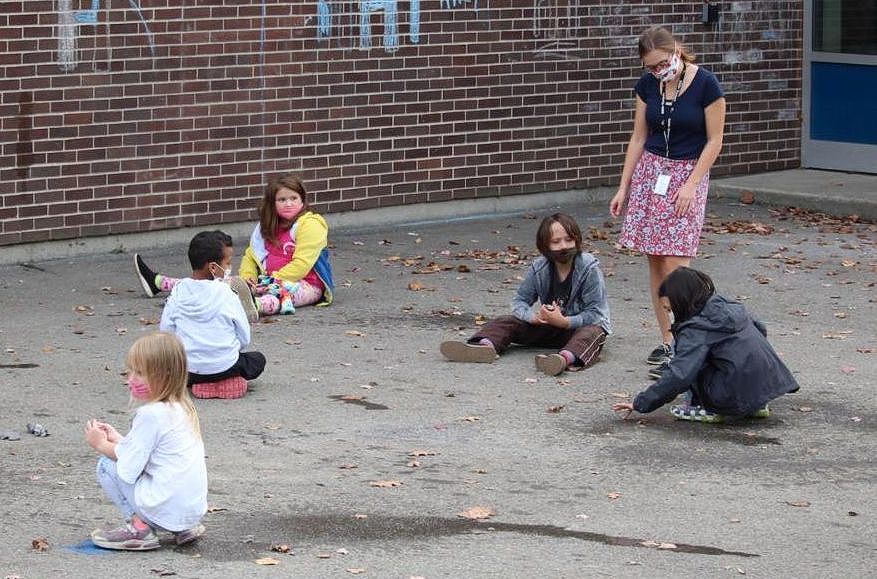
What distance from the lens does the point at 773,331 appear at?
33.0 feet

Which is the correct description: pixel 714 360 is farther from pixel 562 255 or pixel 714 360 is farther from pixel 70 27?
pixel 70 27

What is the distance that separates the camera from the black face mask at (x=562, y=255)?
30.0ft

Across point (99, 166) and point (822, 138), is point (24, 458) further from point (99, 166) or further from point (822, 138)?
point (822, 138)

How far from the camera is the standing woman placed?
8945mm

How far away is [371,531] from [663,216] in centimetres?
→ 347

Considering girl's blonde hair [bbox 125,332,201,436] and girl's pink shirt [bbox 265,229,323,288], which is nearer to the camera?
girl's blonde hair [bbox 125,332,201,436]

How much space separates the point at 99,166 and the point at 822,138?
7516mm

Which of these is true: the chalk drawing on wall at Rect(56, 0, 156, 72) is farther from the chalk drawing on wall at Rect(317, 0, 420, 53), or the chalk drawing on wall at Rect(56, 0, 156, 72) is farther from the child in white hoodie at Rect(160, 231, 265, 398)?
the child in white hoodie at Rect(160, 231, 265, 398)

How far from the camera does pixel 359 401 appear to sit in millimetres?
8312

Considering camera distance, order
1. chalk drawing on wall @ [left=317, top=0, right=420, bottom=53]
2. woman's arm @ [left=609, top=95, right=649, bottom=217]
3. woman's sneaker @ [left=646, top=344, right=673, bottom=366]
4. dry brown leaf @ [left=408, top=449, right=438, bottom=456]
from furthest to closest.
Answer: chalk drawing on wall @ [left=317, top=0, right=420, bottom=53]
woman's arm @ [left=609, top=95, right=649, bottom=217]
woman's sneaker @ [left=646, top=344, right=673, bottom=366]
dry brown leaf @ [left=408, top=449, right=438, bottom=456]

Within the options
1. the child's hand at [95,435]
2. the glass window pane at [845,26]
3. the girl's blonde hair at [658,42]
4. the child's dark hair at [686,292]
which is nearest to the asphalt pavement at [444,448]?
the child's hand at [95,435]

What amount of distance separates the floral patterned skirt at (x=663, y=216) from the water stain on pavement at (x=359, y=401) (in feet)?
6.17

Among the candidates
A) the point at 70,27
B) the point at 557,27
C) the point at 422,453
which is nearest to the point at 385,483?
the point at 422,453

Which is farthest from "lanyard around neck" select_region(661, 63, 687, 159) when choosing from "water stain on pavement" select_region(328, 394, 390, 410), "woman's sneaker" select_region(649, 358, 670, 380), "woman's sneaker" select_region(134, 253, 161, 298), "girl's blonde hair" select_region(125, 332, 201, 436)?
"girl's blonde hair" select_region(125, 332, 201, 436)
